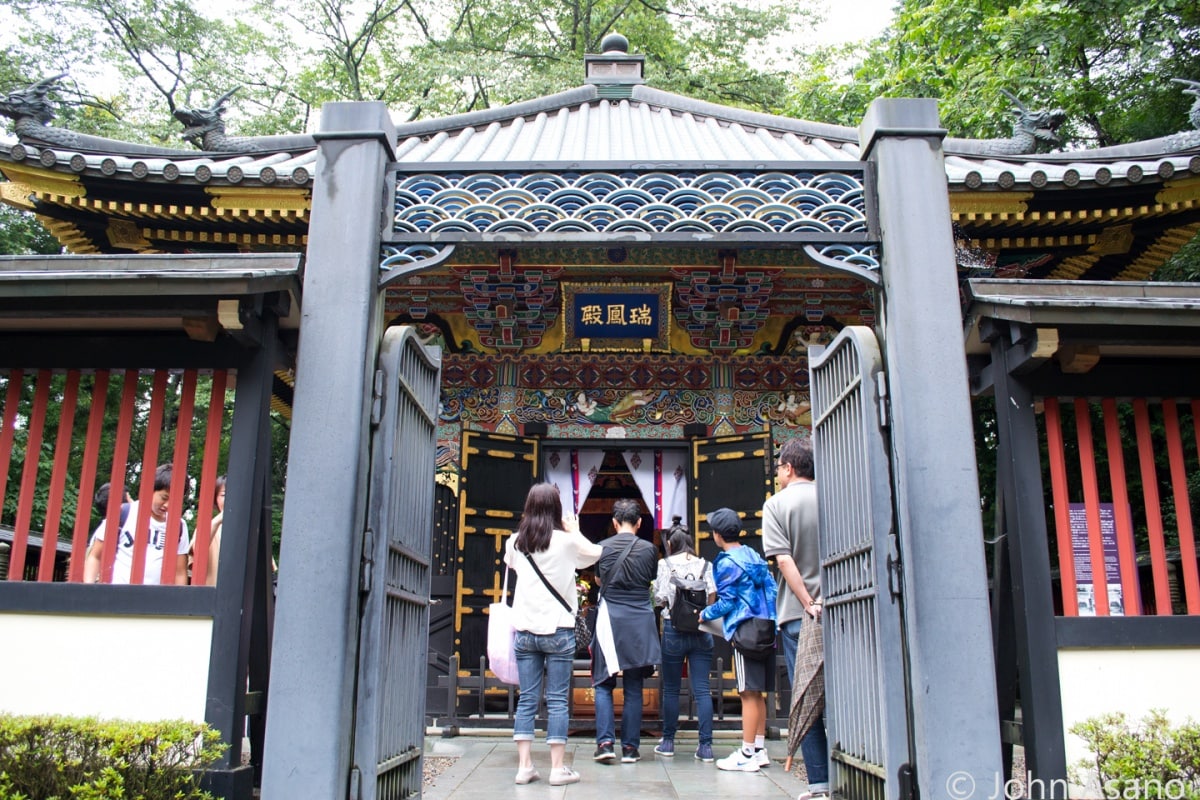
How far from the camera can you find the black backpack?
634 centimetres

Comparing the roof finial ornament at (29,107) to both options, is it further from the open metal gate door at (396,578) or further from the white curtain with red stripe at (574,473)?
the white curtain with red stripe at (574,473)

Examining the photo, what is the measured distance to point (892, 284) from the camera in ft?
14.9

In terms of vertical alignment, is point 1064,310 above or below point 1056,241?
below

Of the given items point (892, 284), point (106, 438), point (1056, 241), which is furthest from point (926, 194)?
point (106, 438)

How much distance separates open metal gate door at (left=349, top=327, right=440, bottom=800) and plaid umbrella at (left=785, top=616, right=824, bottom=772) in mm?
2044

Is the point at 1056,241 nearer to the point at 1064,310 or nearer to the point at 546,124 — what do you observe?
the point at 1064,310

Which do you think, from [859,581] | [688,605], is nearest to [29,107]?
[688,605]


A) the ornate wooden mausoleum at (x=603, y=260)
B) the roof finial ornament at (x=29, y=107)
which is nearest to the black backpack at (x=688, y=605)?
the ornate wooden mausoleum at (x=603, y=260)

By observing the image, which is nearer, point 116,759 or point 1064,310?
point 116,759

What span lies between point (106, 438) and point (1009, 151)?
15.4 metres

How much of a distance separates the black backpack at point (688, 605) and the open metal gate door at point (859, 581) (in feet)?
4.23

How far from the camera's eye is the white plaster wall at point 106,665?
4434 mm

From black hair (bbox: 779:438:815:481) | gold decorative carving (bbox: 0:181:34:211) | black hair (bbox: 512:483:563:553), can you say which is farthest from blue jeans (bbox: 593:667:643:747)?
gold decorative carving (bbox: 0:181:34:211)

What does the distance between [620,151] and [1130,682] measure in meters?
5.85
